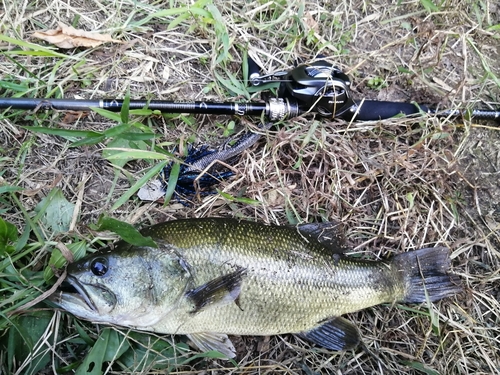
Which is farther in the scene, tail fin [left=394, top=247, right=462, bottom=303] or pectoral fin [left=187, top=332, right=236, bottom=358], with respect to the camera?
tail fin [left=394, top=247, right=462, bottom=303]

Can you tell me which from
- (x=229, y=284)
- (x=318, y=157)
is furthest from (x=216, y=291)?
(x=318, y=157)

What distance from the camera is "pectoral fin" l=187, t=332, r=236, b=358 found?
258 cm

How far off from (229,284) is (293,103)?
1.39 metres

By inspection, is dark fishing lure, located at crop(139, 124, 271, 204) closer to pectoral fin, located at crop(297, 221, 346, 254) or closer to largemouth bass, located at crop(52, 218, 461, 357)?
largemouth bass, located at crop(52, 218, 461, 357)

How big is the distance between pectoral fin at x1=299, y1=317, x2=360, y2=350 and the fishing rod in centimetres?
148

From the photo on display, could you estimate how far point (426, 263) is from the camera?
289cm

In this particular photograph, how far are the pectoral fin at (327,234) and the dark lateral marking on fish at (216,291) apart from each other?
0.60 metres

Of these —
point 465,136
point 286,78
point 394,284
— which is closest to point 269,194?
point 286,78

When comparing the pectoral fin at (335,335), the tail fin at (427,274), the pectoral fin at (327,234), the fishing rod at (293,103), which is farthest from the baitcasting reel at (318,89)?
the pectoral fin at (335,335)

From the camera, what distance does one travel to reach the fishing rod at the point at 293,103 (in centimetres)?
272

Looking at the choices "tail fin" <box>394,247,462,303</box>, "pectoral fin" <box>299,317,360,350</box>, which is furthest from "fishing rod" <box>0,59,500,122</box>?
"pectoral fin" <box>299,317,360,350</box>

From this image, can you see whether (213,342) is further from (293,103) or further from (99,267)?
(293,103)

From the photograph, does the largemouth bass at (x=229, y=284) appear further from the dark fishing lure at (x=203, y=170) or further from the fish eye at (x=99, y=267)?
the dark fishing lure at (x=203, y=170)

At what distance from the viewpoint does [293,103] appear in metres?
2.97
